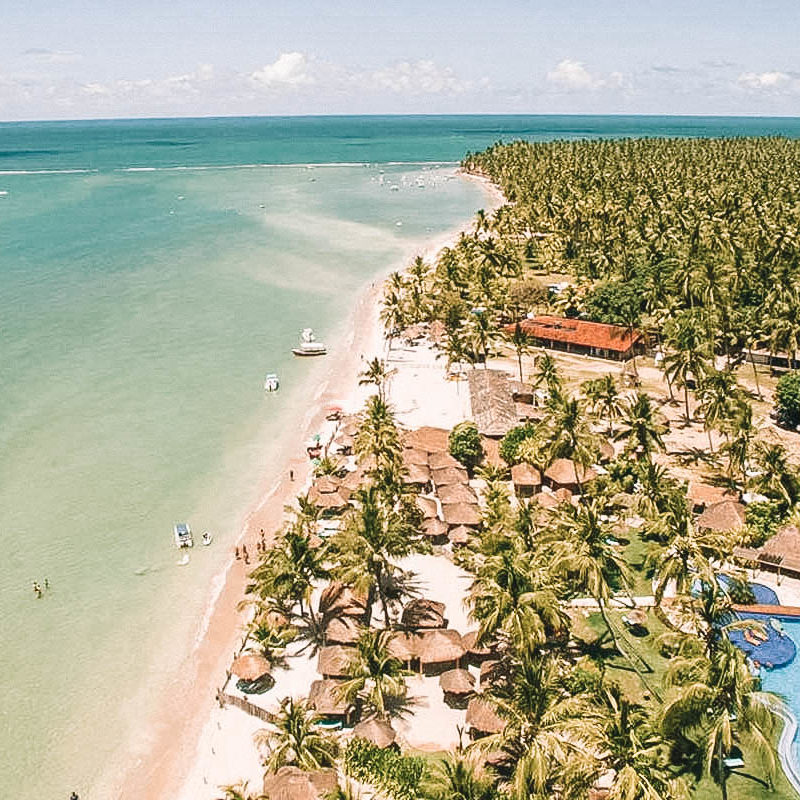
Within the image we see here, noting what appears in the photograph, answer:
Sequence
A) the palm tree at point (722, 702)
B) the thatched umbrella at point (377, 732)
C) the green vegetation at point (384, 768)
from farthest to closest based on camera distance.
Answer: the thatched umbrella at point (377, 732), the green vegetation at point (384, 768), the palm tree at point (722, 702)

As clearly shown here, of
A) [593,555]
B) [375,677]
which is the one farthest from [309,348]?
[375,677]

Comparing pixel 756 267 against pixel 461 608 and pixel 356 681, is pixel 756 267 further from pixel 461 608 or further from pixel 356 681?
pixel 356 681

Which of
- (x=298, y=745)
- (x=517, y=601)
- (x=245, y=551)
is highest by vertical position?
(x=517, y=601)

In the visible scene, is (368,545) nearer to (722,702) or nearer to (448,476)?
(448,476)

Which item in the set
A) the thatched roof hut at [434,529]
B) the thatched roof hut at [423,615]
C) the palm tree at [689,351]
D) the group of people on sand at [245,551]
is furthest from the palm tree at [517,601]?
the palm tree at [689,351]

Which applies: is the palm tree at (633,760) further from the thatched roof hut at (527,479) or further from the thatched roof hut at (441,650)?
the thatched roof hut at (527,479)

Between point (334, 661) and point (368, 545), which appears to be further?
point (368, 545)
